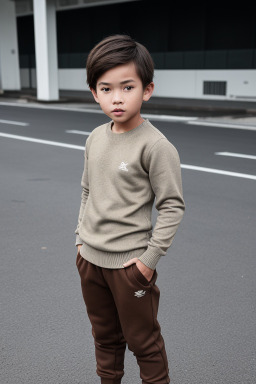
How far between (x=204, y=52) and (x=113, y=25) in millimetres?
6456

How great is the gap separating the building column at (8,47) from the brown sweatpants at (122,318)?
2669 centimetres

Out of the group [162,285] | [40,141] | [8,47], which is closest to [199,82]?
[8,47]

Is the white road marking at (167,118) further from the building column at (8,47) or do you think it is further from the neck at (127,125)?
the building column at (8,47)

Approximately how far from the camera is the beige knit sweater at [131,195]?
6.25 ft

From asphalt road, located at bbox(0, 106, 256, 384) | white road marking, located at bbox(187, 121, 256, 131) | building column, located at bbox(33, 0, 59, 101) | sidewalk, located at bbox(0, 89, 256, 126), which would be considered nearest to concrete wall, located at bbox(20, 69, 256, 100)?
sidewalk, located at bbox(0, 89, 256, 126)

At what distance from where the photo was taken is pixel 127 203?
1.98 m

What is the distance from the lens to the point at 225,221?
5238 millimetres

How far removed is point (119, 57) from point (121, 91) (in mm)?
124

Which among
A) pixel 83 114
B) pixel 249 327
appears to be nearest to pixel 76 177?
pixel 249 327

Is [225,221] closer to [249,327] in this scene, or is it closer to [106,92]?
A: [249,327]

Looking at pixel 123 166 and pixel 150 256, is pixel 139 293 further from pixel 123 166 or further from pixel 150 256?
pixel 123 166

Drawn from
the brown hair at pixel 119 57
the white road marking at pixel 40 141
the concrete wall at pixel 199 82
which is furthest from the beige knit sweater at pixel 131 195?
the concrete wall at pixel 199 82

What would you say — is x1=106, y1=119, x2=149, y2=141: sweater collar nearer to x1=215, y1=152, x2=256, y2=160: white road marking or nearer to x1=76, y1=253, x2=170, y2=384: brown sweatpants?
x1=76, y1=253, x2=170, y2=384: brown sweatpants

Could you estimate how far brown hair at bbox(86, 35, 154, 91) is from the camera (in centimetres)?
183
